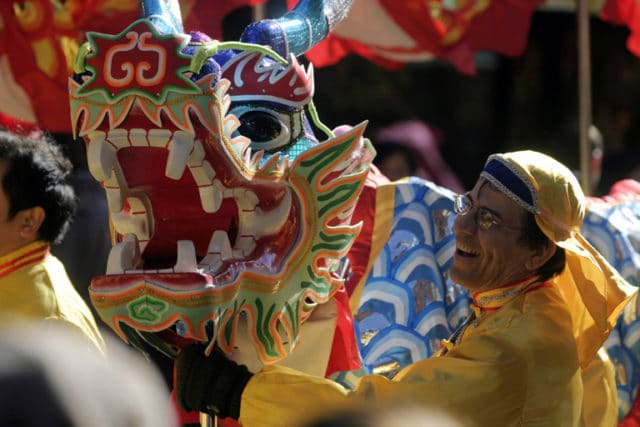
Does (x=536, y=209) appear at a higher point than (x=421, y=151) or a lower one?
higher

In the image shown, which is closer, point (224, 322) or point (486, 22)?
point (224, 322)

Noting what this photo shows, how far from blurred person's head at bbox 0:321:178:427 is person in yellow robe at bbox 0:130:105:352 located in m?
1.84

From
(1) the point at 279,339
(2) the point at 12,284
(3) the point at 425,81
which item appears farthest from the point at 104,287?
(3) the point at 425,81

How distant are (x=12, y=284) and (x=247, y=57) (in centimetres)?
107

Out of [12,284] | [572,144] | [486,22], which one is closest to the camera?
[12,284]

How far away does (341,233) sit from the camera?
284cm

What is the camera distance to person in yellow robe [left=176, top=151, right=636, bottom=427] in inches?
102

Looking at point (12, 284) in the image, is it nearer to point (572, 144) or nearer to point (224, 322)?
point (224, 322)

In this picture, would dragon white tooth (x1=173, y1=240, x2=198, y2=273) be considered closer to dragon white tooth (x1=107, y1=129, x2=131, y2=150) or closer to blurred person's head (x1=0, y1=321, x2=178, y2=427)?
dragon white tooth (x1=107, y1=129, x2=131, y2=150)

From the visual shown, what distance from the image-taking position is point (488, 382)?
2.62 meters

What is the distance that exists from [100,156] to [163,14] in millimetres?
454

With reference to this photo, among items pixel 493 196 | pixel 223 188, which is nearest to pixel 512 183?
pixel 493 196

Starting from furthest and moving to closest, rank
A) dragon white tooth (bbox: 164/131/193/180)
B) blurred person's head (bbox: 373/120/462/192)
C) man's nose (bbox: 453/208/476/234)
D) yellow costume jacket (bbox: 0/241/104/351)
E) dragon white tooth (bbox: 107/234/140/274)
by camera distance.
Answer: blurred person's head (bbox: 373/120/462/192), yellow costume jacket (bbox: 0/241/104/351), man's nose (bbox: 453/208/476/234), dragon white tooth (bbox: 107/234/140/274), dragon white tooth (bbox: 164/131/193/180)

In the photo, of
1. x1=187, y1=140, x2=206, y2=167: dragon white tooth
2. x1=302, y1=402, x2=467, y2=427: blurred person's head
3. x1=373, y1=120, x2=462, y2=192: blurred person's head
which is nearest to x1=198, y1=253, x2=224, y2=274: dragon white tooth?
x1=187, y1=140, x2=206, y2=167: dragon white tooth
